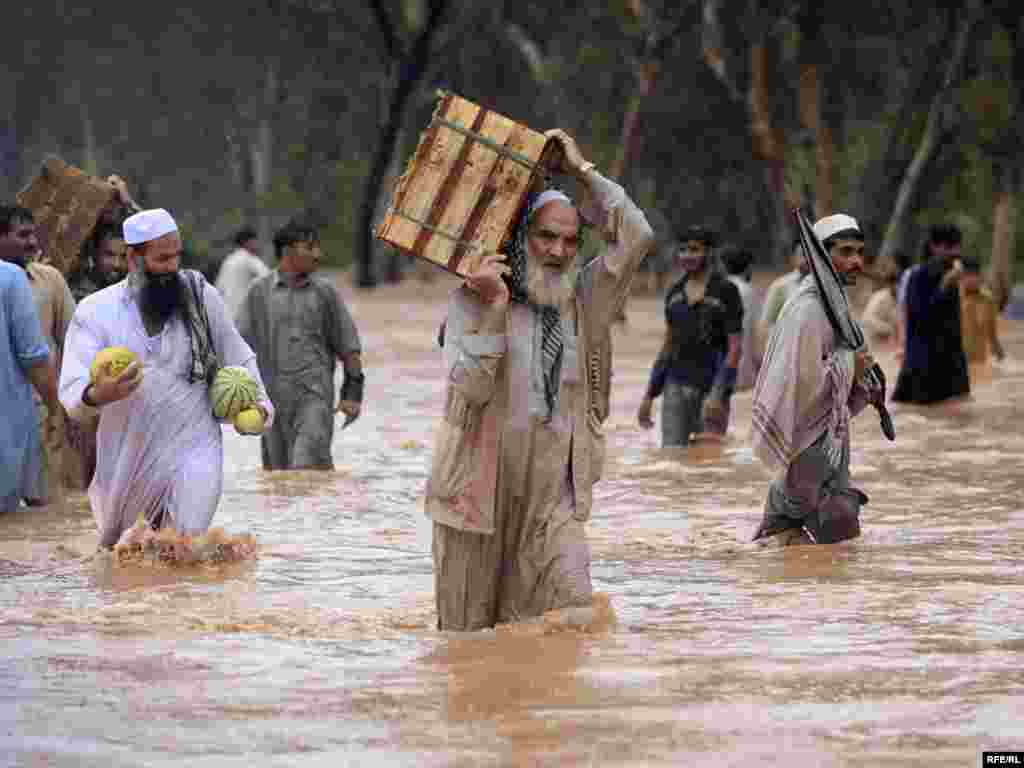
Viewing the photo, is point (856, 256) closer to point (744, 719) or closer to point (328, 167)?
point (744, 719)

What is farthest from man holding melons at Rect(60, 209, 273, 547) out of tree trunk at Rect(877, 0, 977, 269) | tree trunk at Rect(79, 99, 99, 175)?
tree trunk at Rect(79, 99, 99, 175)

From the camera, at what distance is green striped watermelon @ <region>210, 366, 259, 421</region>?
368 inches

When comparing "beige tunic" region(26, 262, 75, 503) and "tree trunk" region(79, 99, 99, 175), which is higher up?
"tree trunk" region(79, 99, 99, 175)

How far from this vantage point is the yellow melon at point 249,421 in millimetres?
9281

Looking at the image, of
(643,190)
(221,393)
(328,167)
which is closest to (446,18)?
(643,190)

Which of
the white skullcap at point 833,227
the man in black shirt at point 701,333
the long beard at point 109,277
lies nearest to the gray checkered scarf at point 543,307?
the white skullcap at point 833,227

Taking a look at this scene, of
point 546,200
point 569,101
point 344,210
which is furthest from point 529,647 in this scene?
point 344,210

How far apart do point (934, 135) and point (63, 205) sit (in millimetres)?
19389

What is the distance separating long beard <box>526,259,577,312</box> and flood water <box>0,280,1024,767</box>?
100 cm

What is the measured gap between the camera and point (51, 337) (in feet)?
39.6

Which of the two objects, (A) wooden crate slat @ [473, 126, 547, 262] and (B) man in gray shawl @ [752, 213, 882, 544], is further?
(B) man in gray shawl @ [752, 213, 882, 544]

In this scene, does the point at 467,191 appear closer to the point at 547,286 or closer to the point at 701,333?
the point at 547,286

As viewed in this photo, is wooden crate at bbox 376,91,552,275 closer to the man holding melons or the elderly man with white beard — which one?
the elderly man with white beard

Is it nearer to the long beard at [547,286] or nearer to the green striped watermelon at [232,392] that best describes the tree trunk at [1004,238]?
the green striped watermelon at [232,392]
